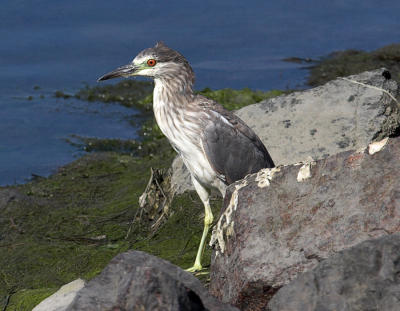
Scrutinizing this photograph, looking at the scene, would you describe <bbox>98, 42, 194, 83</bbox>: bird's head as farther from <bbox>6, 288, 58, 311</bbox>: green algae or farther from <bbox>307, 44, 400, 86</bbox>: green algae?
<bbox>307, 44, 400, 86</bbox>: green algae

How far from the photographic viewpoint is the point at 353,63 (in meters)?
12.5

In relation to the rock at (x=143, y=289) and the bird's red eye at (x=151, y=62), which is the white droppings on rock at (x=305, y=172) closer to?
the rock at (x=143, y=289)

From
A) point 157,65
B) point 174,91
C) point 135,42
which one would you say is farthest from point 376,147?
point 135,42

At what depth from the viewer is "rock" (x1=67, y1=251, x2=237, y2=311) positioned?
3746 millimetres

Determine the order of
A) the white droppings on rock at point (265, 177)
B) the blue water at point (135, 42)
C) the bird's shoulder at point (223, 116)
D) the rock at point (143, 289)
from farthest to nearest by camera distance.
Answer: the blue water at point (135, 42), the bird's shoulder at point (223, 116), the white droppings on rock at point (265, 177), the rock at point (143, 289)

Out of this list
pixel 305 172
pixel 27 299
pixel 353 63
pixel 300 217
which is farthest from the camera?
pixel 353 63

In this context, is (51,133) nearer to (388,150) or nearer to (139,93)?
(139,93)

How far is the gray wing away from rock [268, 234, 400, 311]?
95.9 inches

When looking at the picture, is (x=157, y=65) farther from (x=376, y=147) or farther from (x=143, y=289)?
(x=143, y=289)

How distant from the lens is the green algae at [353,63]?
1233 centimetres

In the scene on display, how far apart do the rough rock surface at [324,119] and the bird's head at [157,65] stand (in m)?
1.44

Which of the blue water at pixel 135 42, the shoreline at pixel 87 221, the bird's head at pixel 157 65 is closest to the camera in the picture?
the bird's head at pixel 157 65

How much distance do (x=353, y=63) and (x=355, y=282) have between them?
9.08 meters

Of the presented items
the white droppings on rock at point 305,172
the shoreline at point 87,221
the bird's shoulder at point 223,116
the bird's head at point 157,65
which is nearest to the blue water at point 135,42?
the shoreline at point 87,221
